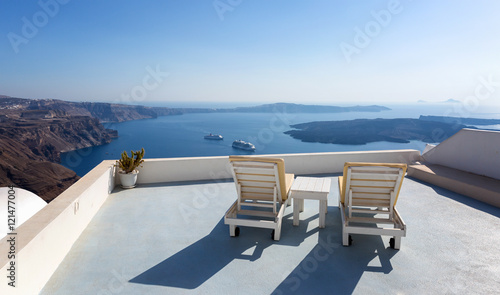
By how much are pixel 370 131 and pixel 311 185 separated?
65.2 meters

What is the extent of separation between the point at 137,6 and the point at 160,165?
49.5ft

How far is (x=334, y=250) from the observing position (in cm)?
289

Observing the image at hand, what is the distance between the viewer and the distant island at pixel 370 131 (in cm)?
4884

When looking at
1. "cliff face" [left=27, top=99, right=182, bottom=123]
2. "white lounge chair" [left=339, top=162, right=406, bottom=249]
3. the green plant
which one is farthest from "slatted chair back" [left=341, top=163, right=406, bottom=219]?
"cliff face" [left=27, top=99, right=182, bottom=123]

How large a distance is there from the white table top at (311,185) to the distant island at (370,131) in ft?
166

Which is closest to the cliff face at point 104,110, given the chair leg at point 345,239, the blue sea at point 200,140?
the blue sea at point 200,140

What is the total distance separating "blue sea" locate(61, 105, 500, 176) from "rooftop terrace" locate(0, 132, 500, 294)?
2090 inches

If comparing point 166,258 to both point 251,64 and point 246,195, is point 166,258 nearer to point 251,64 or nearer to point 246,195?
point 246,195

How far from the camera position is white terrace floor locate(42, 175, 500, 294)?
90.4 inches

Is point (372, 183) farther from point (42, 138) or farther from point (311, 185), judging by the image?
point (42, 138)

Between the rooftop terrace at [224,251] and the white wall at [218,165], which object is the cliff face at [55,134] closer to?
the white wall at [218,165]

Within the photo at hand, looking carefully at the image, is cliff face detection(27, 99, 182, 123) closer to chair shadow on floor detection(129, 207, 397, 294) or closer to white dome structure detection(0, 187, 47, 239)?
white dome structure detection(0, 187, 47, 239)

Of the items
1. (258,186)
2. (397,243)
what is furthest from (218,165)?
(397,243)

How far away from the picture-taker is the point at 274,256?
2.79 metres
